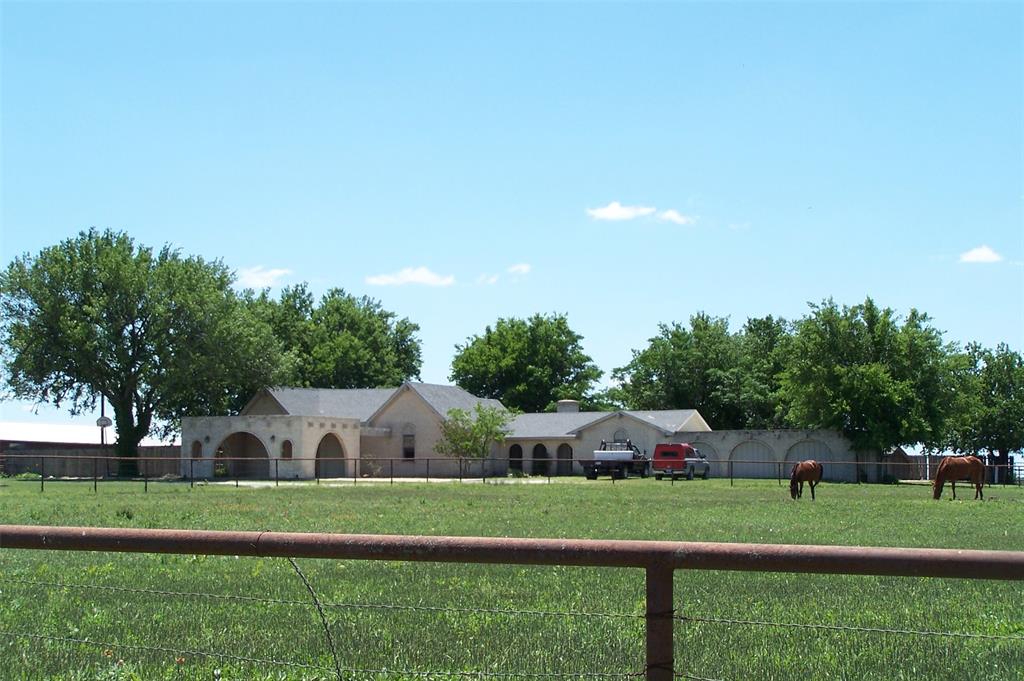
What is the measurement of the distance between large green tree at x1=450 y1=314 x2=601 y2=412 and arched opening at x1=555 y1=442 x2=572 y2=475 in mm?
26386

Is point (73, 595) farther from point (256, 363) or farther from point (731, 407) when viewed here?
point (731, 407)

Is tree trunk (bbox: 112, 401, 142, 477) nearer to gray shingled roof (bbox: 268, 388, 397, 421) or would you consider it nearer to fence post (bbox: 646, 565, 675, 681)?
gray shingled roof (bbox: 268, 388, 397, 421)

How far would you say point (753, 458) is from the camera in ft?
229

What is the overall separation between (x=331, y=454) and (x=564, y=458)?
655 inches

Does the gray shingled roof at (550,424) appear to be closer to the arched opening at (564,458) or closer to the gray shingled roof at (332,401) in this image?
the arched opening at (564,458)

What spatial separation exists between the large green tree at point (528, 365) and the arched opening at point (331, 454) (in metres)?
32.0

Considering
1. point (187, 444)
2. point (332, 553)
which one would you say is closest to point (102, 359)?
point (187, 444)

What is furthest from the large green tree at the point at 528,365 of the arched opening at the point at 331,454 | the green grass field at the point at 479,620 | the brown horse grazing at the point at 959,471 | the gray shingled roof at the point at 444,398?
the green grass field at the point at 479,620

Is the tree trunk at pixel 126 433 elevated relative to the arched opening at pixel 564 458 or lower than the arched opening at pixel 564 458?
elevated

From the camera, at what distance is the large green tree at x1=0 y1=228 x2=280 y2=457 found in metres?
65.9

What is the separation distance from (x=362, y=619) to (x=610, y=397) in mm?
99471

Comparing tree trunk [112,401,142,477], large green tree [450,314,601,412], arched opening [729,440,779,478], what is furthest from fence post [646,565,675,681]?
large green tree [450,314,601,412]

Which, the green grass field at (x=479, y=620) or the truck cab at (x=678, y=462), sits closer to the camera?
the green grass field at (x=479, y=620)

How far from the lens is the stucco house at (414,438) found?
67.4 m
